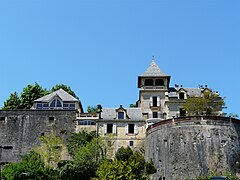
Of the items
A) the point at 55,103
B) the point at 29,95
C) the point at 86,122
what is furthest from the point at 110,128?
the point at 29,95

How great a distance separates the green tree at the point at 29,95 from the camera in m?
63.4

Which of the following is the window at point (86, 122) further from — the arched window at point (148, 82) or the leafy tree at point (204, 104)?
the leafy tree at point (204, 104)

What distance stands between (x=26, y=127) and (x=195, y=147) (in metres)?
23.6

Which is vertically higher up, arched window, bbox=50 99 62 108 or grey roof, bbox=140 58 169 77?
grey roof, bbox=140 58 169 77

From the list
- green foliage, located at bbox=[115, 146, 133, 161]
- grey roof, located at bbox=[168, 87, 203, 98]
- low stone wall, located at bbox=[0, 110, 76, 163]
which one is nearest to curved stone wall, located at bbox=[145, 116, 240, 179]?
green foliage, located at bbox=[115, 146, 133, 161]

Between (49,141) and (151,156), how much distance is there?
1334 cm

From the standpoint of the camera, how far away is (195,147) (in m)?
42.2

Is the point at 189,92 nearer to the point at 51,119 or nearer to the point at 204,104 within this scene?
the point at 204,104

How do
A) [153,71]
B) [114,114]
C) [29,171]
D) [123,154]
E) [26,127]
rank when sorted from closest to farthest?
1. [29,171]
2. [123,154]
3. [26,127]
4. [114,114]
5. [153,71]

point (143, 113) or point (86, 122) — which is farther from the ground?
point (143, 113)

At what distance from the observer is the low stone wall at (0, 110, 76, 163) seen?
50.2 m

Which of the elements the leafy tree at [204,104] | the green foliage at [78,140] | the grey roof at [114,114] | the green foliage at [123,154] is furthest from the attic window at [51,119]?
the leafy tree at [204,104]

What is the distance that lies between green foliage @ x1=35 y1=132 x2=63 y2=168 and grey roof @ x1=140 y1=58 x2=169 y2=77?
54.6 ft

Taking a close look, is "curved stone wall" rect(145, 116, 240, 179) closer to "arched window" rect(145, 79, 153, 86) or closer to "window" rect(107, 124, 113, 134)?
"window" rect(107, 124, 113, 134)
